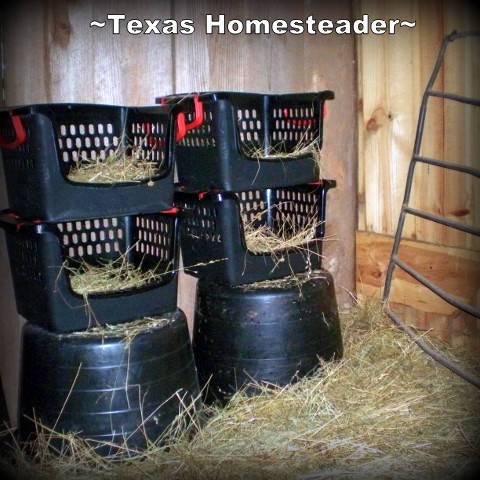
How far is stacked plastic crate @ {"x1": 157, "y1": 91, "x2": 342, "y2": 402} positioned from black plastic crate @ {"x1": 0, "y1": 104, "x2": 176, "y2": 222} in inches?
5.0

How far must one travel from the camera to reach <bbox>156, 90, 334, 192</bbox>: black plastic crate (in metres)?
1.88

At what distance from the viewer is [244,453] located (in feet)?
5.71

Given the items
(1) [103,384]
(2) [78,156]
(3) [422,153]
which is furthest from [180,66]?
(1) [103,384]

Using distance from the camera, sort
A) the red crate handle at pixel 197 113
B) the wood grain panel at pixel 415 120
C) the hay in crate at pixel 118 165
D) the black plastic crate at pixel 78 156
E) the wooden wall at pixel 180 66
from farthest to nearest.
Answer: the wood grain panel at pixel 415 120, the wooden wall at pixel 180 66, the red crate handle at pixel 197 113, the hay in crate at pixel 118 165, the black plastic crate at pixel 78 156

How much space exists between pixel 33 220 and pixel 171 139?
0.41m

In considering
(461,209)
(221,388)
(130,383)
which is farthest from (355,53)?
(130,383)

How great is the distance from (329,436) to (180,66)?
1.23 meters

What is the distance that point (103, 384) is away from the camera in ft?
5.48

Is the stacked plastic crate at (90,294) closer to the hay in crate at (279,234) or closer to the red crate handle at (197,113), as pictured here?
the red crate handle at (197,113)

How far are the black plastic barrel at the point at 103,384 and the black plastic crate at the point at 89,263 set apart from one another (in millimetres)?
48

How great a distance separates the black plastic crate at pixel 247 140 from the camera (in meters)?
1.88

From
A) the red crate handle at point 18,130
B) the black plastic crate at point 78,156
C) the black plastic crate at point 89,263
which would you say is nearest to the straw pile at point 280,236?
the black plastic crate at point 89,263

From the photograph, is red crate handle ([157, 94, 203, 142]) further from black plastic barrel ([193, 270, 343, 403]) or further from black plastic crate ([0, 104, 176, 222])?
black plastic barrel ([193, 270, 343, 403])

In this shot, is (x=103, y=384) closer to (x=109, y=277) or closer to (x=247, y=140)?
(x=109, y=277)
